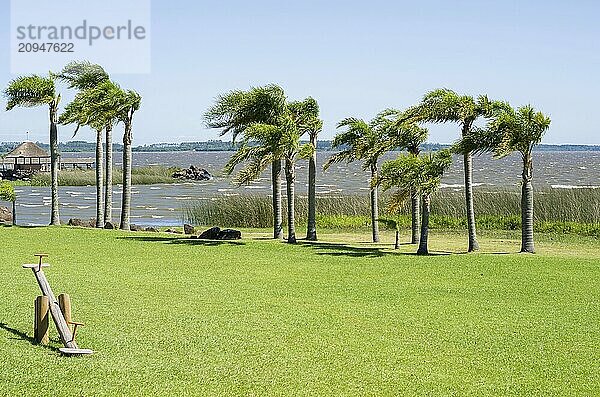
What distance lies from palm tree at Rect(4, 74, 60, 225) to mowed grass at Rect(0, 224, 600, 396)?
9.08 meters

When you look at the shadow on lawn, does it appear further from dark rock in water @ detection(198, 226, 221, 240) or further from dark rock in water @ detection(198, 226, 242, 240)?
dark rock in water @ detection(198, 226, 221, 240)

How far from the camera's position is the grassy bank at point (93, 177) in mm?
75762

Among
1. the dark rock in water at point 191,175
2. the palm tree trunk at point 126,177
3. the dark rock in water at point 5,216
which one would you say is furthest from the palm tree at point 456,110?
the dark rock in water at point 191,175

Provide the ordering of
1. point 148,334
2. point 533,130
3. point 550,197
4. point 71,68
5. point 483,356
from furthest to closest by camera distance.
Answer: point 550,197 → point 71,68 → point 533,130 → point 148,334 → point 483,356

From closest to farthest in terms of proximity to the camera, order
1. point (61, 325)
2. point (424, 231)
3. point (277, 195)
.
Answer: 1. point (61, 325)
2. point (424, 231)
3. point (277, 195)

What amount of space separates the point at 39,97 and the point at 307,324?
20469mm

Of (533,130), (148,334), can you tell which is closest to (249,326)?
(148,334)

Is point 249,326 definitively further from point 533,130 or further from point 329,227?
point 329,227

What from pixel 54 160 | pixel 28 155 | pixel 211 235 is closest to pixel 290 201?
pixel 211 235

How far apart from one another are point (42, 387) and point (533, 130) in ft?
56.2

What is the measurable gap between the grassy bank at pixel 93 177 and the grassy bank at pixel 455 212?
137ft

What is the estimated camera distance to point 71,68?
30016mm

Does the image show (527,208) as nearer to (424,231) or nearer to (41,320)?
(424,231)

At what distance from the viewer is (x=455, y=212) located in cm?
3462
